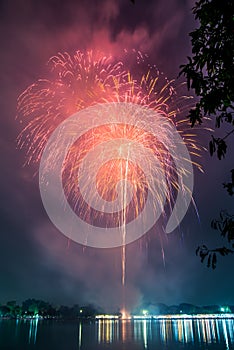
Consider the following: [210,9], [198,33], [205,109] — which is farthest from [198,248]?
[210,9]

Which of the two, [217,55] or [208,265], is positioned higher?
[217,55]

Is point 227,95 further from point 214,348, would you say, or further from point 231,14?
point 214,348

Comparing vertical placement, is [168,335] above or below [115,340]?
above

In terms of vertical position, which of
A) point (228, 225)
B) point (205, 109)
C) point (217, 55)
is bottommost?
point (228, 225)

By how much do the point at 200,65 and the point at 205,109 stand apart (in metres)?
0.99

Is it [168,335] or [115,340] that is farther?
[168,335]

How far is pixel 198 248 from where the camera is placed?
6184 millimetres

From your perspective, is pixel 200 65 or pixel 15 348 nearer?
pixel 200 65

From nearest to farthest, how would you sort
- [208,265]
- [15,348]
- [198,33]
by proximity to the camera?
[208,265]
[198,33]
[15,348]

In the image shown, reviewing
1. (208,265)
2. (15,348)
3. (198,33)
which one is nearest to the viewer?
(208,265)

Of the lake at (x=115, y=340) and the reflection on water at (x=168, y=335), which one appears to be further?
the reflection on water at (x=168, y=335)

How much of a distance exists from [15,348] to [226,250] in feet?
161

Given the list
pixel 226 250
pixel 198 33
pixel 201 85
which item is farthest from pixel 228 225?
pixel 198 33

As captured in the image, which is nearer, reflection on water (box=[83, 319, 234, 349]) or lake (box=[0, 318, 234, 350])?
lake (box=[0, 318, 234, 350])
